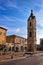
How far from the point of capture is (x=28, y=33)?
74312mm

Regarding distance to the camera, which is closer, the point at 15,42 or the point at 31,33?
the point at 31,33

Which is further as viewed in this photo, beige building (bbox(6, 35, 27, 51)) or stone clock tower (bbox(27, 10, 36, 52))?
stone clock tower (bbox(27, 10, 36, 52))

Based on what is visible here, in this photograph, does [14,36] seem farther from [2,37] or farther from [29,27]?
[2,37]

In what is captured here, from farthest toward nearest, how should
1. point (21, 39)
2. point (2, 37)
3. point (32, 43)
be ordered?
point (21, 39)
point (32, 43)
point (2, 37)

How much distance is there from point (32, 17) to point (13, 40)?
45.0 feet

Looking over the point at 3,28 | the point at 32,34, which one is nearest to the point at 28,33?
the point at 32,34

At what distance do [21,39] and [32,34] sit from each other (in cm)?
1200

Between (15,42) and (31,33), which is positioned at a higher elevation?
(31,33)

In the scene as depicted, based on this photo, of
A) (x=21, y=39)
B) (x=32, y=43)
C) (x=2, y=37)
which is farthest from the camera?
(x=21, y=39)

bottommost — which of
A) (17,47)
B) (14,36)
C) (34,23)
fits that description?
(17,47)

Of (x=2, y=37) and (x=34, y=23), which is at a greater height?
(x=34, y=23)

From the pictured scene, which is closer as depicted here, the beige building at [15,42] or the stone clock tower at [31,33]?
the beige building at [15,42]

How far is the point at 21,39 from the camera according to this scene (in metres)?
84.3

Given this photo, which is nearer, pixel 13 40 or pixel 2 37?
pixel 2 37
